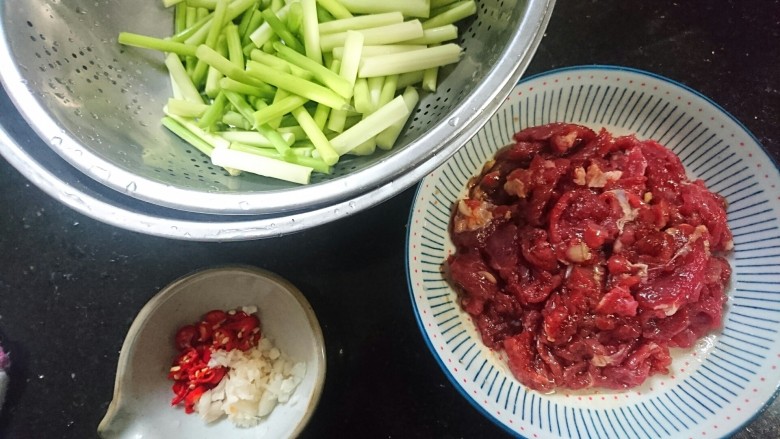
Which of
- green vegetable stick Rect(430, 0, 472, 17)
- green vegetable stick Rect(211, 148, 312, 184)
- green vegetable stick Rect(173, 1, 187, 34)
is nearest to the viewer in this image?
green vegetable stick Rect(211, 148, 312, 184)

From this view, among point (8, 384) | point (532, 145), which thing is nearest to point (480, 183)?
point (532, 145)

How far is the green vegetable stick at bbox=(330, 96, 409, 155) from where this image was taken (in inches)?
59.5

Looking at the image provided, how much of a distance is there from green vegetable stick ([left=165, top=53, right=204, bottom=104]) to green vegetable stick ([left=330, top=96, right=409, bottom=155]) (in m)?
0.51

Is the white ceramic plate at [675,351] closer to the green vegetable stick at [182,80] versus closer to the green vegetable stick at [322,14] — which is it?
the green vegetable stick at [322,14]

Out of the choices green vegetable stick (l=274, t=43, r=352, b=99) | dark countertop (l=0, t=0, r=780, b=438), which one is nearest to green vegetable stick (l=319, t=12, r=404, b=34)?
green vegetable stick (l=274, t=43, r=352, b=99)

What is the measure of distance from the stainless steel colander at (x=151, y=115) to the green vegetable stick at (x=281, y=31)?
1.38 ft

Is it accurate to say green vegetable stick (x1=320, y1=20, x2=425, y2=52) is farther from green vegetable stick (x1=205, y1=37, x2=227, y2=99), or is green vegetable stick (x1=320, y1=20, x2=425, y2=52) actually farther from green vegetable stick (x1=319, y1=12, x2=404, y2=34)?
green vegetable stick (x1=205, y1=37, x2=227, y2=99)

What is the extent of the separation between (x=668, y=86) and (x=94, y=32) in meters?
1.89

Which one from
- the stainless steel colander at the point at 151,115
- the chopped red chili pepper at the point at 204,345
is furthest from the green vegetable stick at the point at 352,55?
the chopped red chili pepper at the point at 204,345

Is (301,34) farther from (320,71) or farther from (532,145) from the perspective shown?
(532,145)

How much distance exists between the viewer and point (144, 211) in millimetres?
1390

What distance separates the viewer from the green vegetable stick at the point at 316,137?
4.89 ft

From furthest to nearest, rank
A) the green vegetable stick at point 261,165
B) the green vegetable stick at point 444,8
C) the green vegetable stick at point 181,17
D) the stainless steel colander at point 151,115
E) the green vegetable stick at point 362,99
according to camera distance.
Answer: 1. the green vegetable stick at point 181,17
2. the green vegetable stick at point 444,8
3. the green vegetable stick at point 362,99
4. the green vegetable stick at point 261,165
5. the stainless steel colander at point 151,115

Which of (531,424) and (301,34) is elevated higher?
(301,34)
